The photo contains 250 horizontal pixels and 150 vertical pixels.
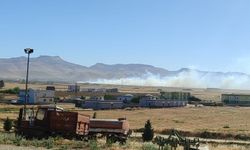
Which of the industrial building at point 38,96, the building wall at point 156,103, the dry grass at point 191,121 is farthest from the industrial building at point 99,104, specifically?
the dry grass at point 191,121

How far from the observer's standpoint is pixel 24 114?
110ft

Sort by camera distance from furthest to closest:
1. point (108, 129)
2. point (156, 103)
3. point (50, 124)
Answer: point (156, 103), point (108, 129), point (50, 124)

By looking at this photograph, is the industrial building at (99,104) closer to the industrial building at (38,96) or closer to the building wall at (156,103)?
the building wall at (156,103)

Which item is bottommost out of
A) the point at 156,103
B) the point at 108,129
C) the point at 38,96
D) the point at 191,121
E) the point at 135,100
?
the point at 191,121

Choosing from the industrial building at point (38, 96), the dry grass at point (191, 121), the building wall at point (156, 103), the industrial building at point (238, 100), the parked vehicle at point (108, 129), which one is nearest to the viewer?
the parked vehicle at point (108, 129)

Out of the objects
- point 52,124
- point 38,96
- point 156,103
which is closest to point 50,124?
point 52,124

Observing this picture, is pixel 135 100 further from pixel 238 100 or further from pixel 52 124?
pixel 52 124

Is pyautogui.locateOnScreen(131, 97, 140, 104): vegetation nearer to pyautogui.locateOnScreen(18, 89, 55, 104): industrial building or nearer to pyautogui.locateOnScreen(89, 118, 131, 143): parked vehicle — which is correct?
pyautogui.locateOnScreen(18, 89, 55, 104): industrial building

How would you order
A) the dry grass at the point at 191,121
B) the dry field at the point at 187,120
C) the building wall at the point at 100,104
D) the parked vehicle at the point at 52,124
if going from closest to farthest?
the parked vehicle at the point at 52,124 < the dry field at the point at 187,120 < the dry grass at the point at 191,121 < the building wall at the point at 100,104

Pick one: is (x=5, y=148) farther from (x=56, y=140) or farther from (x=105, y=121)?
(x=105, y=121)

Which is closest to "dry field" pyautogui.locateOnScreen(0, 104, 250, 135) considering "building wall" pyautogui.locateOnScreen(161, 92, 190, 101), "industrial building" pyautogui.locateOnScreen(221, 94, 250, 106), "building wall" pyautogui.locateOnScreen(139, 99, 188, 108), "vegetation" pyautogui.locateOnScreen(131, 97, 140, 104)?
"building wall" pyautogui.locateOnScreen(139, 99, 188, 108)

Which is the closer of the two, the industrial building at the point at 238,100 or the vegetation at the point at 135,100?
the vegetation at the point at 135,100

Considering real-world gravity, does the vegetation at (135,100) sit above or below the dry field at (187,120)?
above

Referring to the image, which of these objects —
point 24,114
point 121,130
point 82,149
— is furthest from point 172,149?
point 24,114
